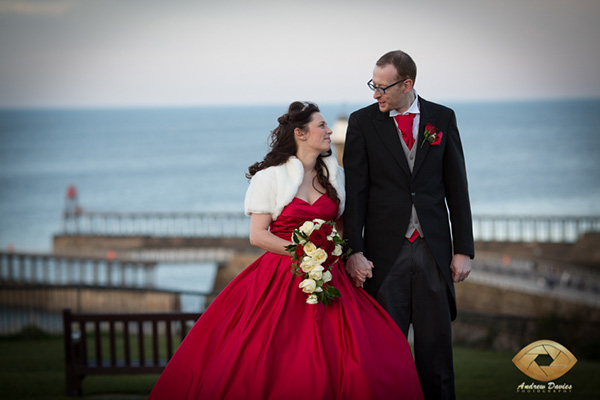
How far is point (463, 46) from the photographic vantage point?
137 ft

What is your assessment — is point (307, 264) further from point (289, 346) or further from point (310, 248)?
point (289, 346)

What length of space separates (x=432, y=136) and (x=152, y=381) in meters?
4.54

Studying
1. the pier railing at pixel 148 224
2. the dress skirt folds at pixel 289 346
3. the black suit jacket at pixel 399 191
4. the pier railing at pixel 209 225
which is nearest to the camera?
the dress skirt folds at pixel 289 346

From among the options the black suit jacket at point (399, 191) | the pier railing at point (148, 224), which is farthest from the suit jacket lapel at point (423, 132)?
the pier railing at point (148, 224)

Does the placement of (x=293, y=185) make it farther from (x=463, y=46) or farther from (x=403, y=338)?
(x=463, y=46)

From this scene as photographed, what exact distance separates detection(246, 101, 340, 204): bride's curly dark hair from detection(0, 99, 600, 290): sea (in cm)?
2242

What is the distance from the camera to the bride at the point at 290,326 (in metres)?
3.30

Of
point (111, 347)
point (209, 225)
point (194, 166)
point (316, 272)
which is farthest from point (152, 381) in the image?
point (194, 166)

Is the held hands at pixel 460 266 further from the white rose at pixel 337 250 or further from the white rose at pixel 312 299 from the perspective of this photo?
the white rose at pixel 312 299

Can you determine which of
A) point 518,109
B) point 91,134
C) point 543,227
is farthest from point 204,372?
point 518,109

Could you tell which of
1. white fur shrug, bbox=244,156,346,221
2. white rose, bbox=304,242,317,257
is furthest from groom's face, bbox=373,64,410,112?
white rose, bbox=304,242,317,257

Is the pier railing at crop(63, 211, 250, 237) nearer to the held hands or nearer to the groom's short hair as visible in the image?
the held hands

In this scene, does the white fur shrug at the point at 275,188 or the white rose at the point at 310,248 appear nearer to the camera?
the white rose at the point at 310,248

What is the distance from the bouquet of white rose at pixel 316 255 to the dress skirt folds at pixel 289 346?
11 cm
